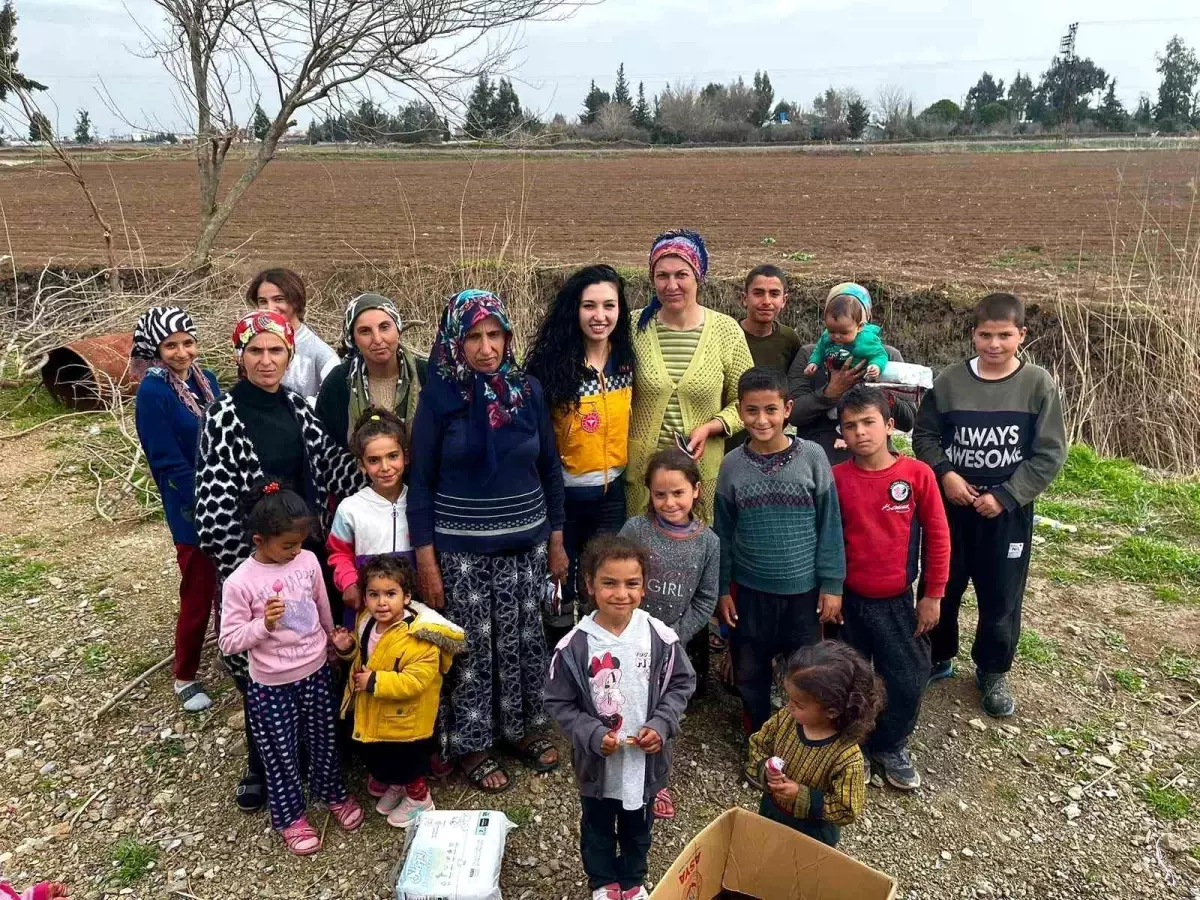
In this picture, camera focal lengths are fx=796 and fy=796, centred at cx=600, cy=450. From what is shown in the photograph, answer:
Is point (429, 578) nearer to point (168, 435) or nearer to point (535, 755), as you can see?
point (535, 755)

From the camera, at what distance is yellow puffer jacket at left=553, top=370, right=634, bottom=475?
2.85 m

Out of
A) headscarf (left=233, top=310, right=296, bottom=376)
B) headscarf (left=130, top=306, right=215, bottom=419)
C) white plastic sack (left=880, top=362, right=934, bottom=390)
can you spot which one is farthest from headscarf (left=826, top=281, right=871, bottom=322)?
headscarf (left=130, top=306, right=215, bottom=419)

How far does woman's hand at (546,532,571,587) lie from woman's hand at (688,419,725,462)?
1.88 feet

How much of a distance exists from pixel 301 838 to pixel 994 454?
9.10 ft

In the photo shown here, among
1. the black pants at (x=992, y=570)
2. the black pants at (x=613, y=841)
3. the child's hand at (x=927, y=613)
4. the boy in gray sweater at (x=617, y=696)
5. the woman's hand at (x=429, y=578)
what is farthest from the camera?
the black pants at (x=992, y=570)

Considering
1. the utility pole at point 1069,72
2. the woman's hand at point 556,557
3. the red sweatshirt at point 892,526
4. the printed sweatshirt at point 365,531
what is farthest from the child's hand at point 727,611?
the utility pole at point 1069,72

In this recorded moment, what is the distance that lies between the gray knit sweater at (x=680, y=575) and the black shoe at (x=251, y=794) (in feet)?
4.93

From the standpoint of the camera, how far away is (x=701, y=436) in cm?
294

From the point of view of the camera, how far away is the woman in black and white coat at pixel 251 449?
2592mm

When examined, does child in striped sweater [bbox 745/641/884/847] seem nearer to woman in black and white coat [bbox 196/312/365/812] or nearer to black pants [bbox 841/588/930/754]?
black pants [bbox 841/588/930/754]

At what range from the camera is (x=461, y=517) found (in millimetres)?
2615

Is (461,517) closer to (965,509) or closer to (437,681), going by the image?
(437,681)

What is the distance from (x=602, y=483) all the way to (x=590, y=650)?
0.84m

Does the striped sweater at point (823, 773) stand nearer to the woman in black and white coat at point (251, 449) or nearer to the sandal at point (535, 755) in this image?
the sandal at point (535, 755)
